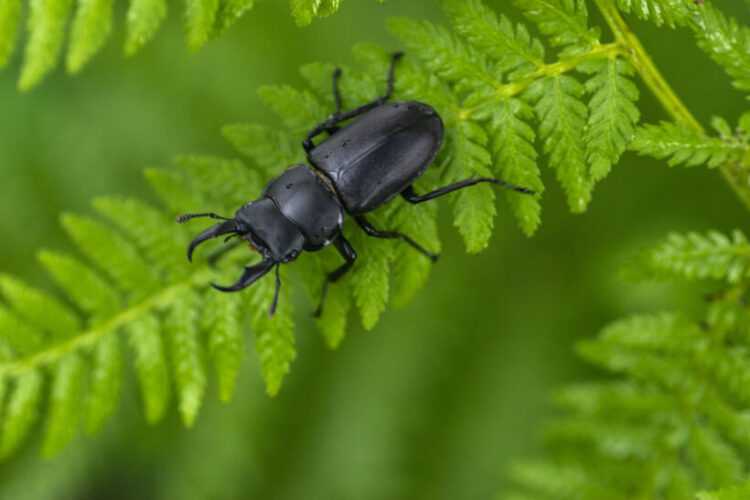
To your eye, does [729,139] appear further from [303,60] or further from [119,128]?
[119,128]

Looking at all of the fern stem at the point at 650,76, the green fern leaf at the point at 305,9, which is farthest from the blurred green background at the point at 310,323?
the green fern leaf at the point at 305,9

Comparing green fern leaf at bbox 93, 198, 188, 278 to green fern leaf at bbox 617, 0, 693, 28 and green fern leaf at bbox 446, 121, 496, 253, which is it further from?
green fern leaf at bbox 617, 0, 693, 28

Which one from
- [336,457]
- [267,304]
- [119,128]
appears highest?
[119,128]

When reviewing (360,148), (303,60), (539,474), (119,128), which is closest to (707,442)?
(539,474)

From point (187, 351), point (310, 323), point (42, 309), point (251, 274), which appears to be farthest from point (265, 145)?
point (310, 323)

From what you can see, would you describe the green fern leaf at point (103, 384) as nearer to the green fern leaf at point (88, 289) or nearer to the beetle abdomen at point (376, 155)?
the green fern leaf at point (88, 289)

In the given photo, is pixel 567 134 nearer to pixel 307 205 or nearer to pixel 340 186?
pixel 340 186
